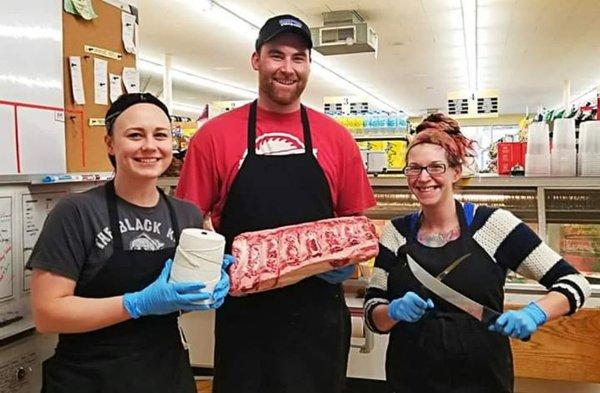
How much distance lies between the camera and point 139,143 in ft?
5.06

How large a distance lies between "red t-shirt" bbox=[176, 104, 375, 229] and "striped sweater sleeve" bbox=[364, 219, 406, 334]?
0.24 meters

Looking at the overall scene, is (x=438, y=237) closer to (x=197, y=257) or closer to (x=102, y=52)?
(x=197, y=257)

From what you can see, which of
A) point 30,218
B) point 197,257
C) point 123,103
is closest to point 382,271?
point 197,257

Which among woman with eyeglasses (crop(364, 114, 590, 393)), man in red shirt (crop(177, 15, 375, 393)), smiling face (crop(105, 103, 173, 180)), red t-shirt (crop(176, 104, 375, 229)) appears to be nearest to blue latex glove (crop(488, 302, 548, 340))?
woman with eyeglasses (crop(364, 114, 590, 393))

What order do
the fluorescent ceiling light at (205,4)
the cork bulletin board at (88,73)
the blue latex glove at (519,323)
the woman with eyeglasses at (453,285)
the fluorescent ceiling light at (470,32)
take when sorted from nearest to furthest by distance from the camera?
the blue latex glove at (519,323), the woman with eyeglasses at (453,285), the cork bulletin board at (88,73), the fluorescent ceiling light at (205,4), the fluorescent ceiling light at (470,32)

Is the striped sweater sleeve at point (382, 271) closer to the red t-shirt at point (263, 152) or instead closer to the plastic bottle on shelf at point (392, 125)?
the red t-shirt at point (263, 152)

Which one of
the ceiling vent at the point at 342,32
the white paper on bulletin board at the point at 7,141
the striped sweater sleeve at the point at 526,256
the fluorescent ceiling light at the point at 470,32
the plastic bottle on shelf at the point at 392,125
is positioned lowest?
the striped sweater sleeve at the point at 526,256

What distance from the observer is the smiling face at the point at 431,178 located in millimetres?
1834

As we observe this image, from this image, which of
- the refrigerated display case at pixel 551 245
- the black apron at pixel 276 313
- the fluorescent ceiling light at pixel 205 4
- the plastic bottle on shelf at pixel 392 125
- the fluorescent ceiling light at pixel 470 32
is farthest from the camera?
the fluorescent ceiling light at pixel 470 32

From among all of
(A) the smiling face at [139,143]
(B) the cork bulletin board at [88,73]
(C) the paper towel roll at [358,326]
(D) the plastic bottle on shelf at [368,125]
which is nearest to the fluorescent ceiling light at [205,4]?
(D) the plastic bottle on shelf at [368,125]

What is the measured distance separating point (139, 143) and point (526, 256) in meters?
1.19

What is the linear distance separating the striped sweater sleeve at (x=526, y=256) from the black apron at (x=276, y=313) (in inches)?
22.1

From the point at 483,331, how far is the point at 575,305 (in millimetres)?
277

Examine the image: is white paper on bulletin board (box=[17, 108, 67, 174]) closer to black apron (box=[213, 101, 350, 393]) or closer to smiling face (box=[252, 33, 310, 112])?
black apron (box=[213, 101, 350, 393])
